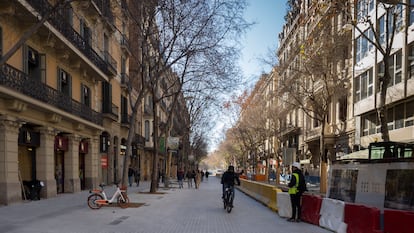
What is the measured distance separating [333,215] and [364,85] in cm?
2345

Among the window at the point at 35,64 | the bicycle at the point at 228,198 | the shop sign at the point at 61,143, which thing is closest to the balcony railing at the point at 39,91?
the window at the point at 35,64

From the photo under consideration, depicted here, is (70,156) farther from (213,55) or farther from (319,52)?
(319,52)

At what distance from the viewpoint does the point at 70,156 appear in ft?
78.7

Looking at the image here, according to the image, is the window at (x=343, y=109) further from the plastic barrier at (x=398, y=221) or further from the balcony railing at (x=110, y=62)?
the plastic barrier at (x=398, y=221)

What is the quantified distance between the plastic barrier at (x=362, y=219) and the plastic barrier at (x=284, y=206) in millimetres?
3472

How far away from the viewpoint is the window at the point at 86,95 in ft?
87.1

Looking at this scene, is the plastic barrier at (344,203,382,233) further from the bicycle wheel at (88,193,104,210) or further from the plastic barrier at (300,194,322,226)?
the bicycle wheel at (88,193,104,210)

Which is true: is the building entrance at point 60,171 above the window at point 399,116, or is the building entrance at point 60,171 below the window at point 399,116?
below

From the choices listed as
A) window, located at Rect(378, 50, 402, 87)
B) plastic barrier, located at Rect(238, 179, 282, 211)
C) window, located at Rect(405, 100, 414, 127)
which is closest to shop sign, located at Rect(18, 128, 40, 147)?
plastic barrier, located at Rect(238, 179, 282, 211)

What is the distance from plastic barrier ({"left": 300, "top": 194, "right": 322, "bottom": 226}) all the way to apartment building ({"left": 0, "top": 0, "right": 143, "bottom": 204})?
820 cm

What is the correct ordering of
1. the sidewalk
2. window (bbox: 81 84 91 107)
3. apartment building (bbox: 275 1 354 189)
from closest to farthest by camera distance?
the sidewalk < apartment building (bbox: 275 1 354 189) < window (bbox: 81 84 91 107)

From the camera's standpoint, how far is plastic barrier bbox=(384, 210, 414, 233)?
693 centimetres

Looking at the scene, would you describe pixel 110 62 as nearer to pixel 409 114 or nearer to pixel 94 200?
pixel 94 200

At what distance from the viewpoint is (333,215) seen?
10.2 m
